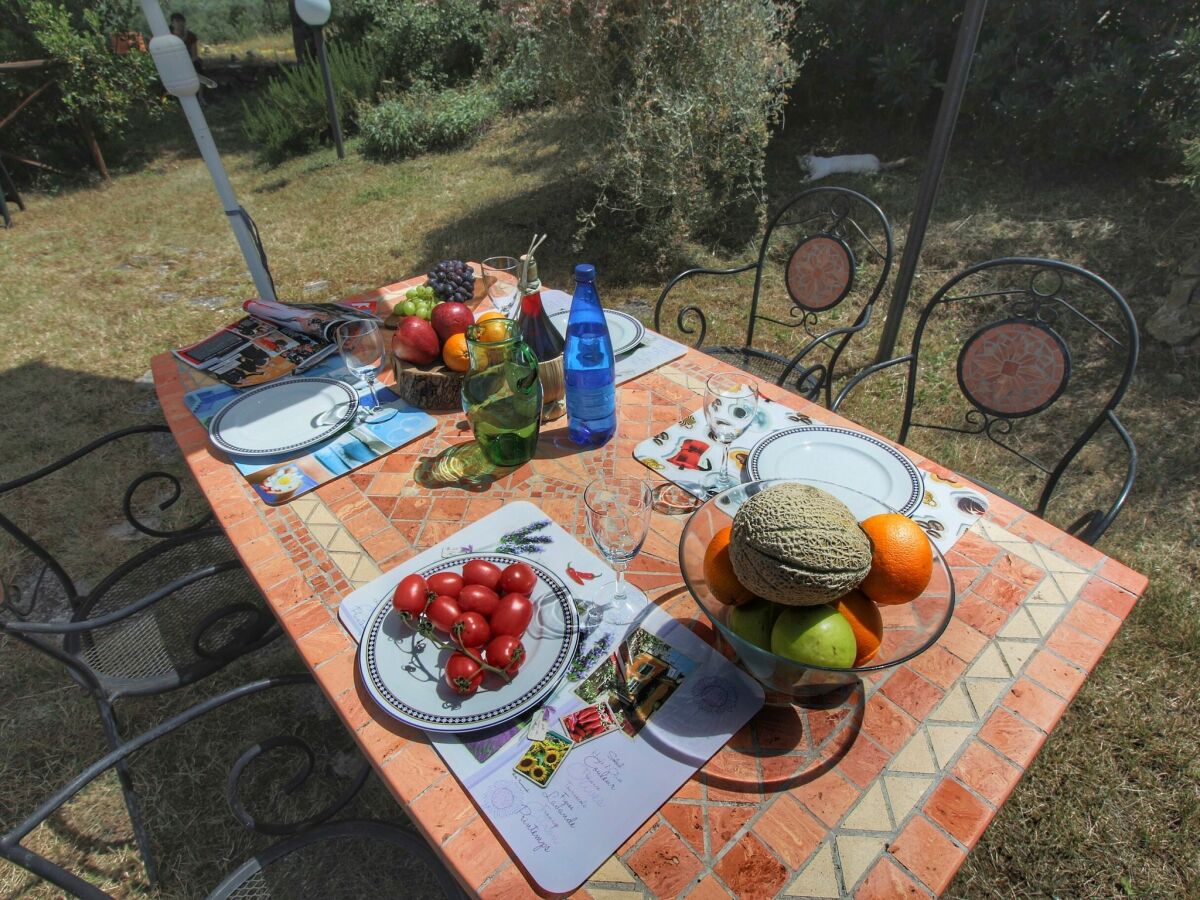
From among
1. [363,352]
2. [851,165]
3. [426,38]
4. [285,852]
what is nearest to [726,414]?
[363,352]

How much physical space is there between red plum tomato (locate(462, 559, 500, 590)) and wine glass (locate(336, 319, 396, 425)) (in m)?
0.83

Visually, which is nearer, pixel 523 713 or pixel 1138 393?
pixel 523 713

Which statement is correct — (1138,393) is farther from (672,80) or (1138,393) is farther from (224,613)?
(224,613)

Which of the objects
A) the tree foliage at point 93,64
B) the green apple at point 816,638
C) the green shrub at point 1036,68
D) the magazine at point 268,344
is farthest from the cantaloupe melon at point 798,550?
the tree foliage at point 93,64

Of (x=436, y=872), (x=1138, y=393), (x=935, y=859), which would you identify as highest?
(x=935, y=859)

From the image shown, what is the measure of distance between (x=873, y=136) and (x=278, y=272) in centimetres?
584

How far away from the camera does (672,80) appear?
477 centimetres

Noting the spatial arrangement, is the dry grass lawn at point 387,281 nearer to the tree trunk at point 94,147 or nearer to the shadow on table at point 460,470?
the tree trunk at point 94,147

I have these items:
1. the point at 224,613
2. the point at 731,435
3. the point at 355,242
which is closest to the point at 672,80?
the point at 355,242

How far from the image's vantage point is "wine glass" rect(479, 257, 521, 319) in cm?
236

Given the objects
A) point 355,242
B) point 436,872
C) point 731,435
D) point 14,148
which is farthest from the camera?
point 14,148

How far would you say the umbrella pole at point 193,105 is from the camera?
2576mm

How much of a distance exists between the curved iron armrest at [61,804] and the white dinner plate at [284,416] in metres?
0.64

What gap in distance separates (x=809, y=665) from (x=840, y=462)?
764mm
